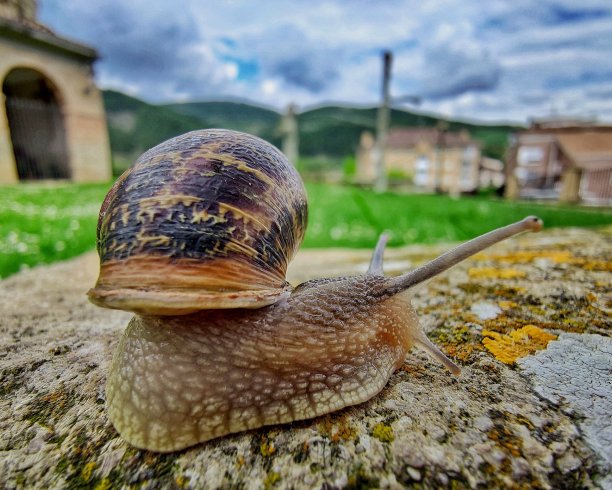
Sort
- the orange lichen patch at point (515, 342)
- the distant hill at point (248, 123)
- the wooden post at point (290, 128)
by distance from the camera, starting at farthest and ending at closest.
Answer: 1. the distant hill at point (248, 123)
2. the wooden post at point (290, 128)
3. the orange lichen patch at point (515, 342)

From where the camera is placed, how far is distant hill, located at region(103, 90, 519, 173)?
159ft

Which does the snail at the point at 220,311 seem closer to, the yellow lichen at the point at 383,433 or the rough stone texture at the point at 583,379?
the yellow lichen at the point at 383,433

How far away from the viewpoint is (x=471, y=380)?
1.17m

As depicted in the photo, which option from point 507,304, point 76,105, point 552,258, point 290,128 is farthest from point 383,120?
point 507,304

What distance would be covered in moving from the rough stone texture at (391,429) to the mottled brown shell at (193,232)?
15.4 inches

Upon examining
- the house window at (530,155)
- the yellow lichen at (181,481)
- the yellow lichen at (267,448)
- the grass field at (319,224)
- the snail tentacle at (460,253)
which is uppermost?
the house window at (530,155)

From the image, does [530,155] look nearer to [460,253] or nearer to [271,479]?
[460,253]

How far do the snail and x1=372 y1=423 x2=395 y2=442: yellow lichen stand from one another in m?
0.12

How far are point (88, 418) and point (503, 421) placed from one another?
119cm

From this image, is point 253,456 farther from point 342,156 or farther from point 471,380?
point 342,156

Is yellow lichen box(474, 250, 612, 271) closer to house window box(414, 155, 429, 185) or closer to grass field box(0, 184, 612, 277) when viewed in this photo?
grass field box(0, 184, 612, 277)

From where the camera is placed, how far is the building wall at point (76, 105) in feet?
39.2

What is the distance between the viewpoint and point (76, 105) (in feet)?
44.2

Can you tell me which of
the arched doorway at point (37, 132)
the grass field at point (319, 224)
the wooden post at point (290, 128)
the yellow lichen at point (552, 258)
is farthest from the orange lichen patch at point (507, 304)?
the arched doorway at point (37, 132)
